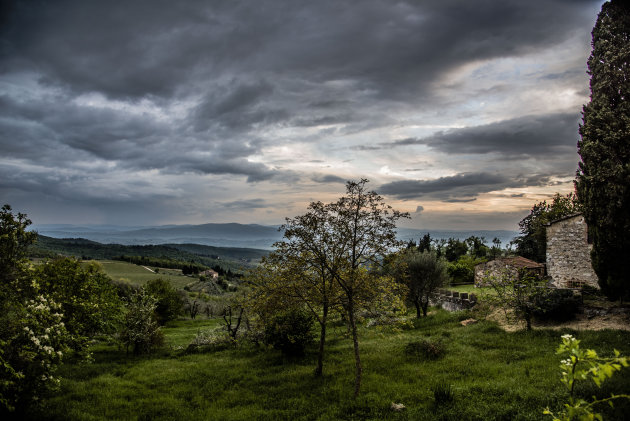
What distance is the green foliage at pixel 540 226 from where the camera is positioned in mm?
48156

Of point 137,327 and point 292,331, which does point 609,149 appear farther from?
point 137,327

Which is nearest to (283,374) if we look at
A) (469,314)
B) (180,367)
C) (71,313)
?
(180,367)

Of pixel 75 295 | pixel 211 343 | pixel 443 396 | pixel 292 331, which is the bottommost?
pixel 211 343

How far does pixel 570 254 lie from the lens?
26.6 metres

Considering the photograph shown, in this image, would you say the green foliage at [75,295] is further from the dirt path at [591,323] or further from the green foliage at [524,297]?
the dirt path at [591,323]

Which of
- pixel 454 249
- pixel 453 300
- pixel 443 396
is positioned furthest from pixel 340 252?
pixel 454 249

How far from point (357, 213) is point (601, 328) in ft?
48.3

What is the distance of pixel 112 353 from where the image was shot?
74.8 feet

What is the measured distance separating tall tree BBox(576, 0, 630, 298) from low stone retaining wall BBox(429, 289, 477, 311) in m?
11.3

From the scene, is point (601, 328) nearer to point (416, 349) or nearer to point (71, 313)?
point (416, 349)

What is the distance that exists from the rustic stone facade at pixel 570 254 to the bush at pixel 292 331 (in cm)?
2218

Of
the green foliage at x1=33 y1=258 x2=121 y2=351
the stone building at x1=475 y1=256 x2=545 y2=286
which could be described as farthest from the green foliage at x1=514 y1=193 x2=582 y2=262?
the green foliage at x1=33 y1=258 x2=121 y2=351

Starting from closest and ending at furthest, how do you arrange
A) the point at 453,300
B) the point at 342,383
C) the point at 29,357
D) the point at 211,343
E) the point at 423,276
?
the point at 29,357
the point at 342,383
the point at 211,343
the point at 423,276
the point at 453,300

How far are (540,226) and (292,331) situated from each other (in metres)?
44.6
